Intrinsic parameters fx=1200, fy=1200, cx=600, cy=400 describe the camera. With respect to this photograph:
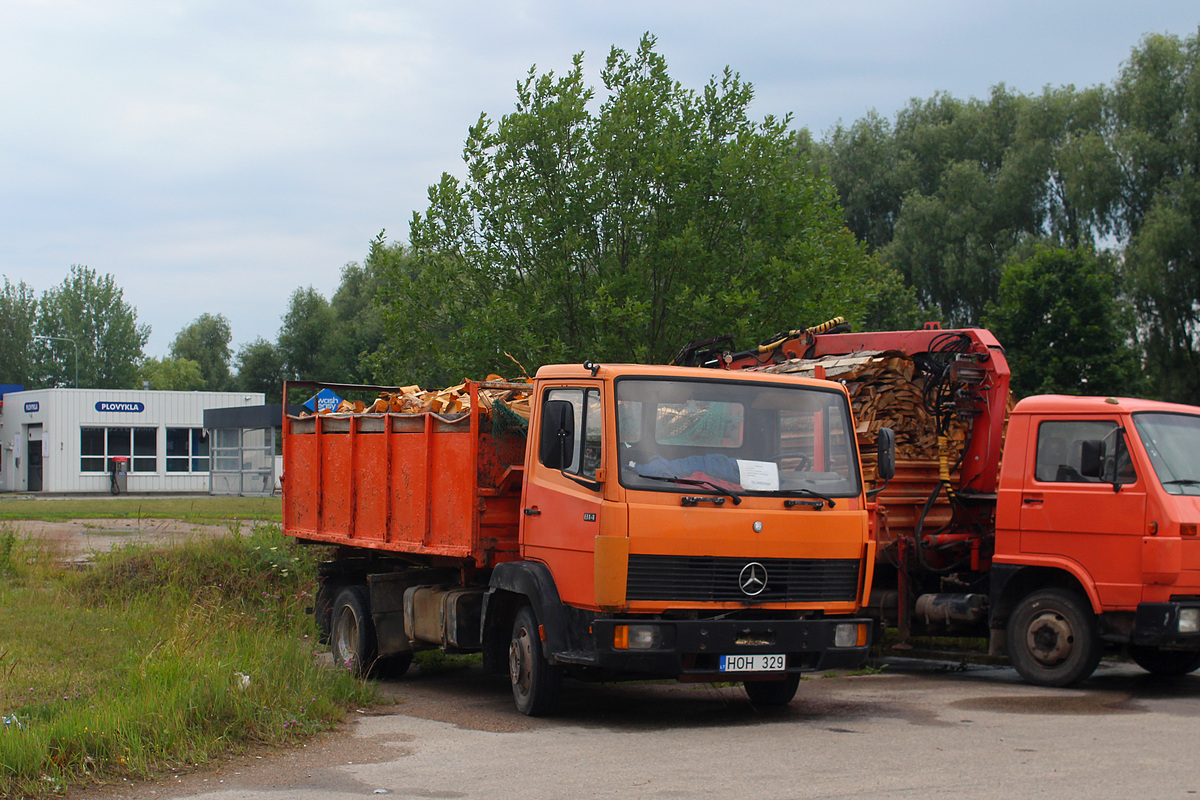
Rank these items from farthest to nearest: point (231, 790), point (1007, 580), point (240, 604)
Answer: point (240, 604) → point (1007, 580) → point (231, 790)

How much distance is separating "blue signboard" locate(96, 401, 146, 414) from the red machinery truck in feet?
156

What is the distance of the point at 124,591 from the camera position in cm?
1443

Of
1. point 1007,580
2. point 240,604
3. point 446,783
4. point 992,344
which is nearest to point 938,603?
point 1007,580

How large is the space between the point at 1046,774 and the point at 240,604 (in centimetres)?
979

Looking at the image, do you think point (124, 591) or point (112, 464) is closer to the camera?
point (124, 591)

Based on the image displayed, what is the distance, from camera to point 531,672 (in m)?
8.55

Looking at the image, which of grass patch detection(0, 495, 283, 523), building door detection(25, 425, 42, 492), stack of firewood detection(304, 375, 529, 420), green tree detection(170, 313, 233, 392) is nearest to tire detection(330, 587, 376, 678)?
stack of firewood detection(304, 375, 529, 420)

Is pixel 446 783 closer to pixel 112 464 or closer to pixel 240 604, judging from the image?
pixel 240 604

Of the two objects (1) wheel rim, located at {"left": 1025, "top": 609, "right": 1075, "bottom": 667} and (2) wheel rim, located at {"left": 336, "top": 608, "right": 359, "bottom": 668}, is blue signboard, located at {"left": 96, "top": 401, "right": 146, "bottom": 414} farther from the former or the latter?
(1) wheel rim, located at {"left": 1025, "top": 609, "right": 1075, "bottom": 667}

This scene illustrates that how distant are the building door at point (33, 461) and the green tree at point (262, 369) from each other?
25.9m

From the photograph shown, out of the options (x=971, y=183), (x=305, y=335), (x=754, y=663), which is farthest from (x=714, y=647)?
(x=305, y=335)

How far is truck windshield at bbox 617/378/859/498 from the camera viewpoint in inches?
319

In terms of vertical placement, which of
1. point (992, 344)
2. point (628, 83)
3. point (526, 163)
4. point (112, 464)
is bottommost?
point (112, 464)

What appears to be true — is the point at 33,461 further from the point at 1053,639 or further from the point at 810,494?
the point at 810,494
